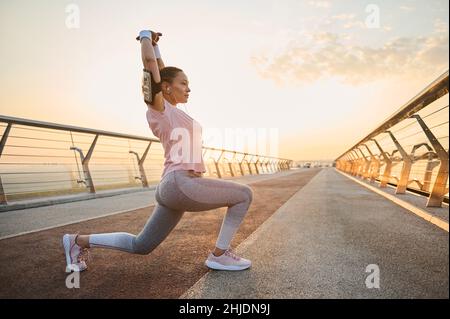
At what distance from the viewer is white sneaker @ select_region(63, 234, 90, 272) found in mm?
2168

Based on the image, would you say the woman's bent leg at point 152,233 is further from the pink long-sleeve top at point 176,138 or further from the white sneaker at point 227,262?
the white sneaker at point 227,262

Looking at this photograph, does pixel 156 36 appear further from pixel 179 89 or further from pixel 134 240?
pixel 134 240

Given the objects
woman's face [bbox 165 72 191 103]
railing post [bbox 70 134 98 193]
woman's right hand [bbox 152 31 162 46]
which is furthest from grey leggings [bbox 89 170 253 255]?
railing post [bbox 70 134 98 193]

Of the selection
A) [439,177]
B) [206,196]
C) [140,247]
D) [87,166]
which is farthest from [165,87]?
[87,166]

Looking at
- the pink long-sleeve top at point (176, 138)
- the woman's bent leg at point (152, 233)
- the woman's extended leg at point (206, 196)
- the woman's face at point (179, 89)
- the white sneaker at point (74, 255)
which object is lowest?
the white sneaker at point (74, 255)

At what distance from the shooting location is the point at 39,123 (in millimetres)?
6000

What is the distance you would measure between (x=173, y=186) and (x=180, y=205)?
164mm

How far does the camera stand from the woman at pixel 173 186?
197 centimetres

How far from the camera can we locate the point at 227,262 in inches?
87.5

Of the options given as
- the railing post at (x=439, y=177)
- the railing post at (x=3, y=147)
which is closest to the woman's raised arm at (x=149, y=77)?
the railing post at (x=439, y=177)

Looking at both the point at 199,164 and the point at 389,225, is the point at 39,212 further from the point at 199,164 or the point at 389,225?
the point at 389,225

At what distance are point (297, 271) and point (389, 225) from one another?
2381 mm

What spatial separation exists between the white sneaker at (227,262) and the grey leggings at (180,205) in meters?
0.08
